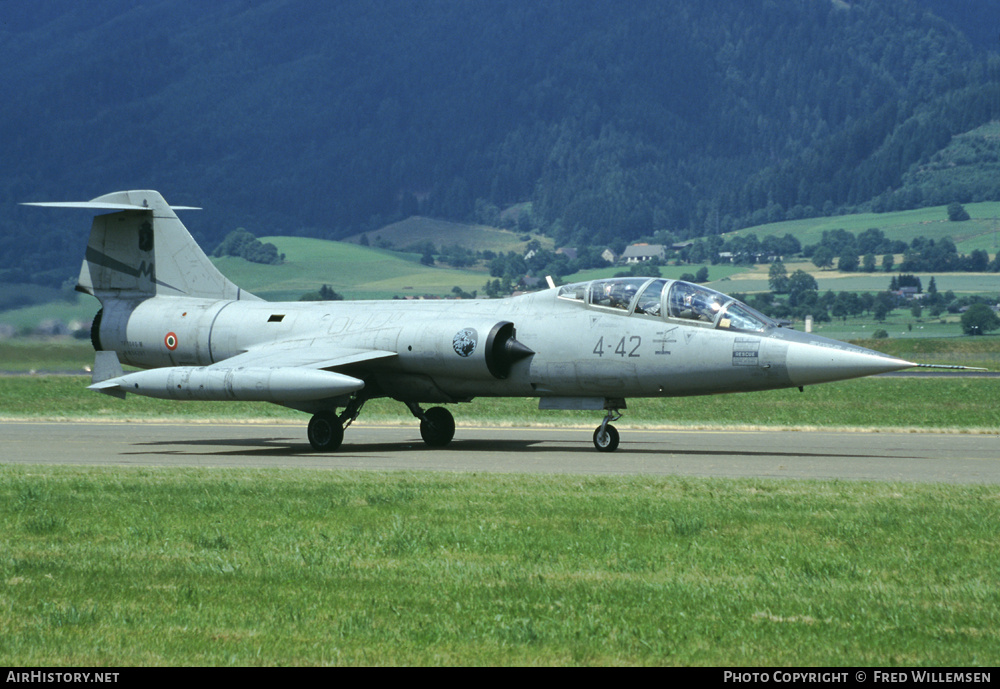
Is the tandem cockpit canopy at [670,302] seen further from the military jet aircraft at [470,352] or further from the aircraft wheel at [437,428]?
the aircraft wheel at [437,428]

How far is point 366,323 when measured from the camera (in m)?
21.5

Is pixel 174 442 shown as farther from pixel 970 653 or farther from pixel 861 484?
pixel 970 653

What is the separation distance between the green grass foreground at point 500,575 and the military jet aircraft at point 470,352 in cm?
501

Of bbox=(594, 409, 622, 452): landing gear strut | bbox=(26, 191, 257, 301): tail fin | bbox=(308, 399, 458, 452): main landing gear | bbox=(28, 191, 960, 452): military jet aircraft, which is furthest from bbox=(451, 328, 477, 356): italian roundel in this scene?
bbox=(26, 191, 257, 301): tail fin

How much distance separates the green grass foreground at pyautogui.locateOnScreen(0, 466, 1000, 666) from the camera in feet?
21.9

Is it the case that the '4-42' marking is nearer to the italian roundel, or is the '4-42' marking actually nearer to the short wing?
the italian roundel

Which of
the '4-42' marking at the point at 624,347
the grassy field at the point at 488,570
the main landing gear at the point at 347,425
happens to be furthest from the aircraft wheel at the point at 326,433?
the grassy field at the point at 488,570

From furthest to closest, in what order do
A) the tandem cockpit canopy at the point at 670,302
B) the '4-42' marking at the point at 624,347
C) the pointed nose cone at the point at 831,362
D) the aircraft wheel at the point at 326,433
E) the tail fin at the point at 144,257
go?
the tail fin at the point at 144,257
the aircraft wheel at the point at 326,433
the '4-42' marking at the point at 624,347
the tandem cockpit canopy at the point at 670,302
the pointed nose cone at the point at 831,362

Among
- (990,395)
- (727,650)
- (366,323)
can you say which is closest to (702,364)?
(366,323)

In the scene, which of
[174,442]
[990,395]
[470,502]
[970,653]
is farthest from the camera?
[990,395]

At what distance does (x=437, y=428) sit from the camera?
71.6 feet

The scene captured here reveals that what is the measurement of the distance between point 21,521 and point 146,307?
43.7 ft

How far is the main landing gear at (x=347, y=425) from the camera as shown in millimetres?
20625

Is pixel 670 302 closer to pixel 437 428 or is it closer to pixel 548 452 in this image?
pixel 548 452
